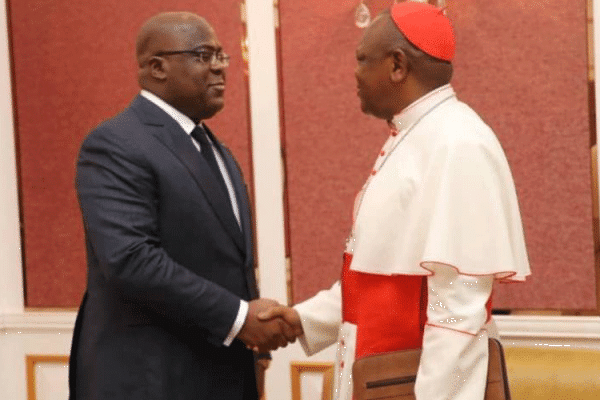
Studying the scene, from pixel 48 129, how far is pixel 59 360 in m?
1.08

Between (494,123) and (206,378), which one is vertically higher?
(494,123)

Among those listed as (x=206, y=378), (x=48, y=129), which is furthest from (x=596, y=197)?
(x=48, y=129)

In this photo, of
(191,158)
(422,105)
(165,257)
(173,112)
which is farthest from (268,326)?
(422,105)

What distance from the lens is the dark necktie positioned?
9.04ft

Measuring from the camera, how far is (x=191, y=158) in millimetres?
2658

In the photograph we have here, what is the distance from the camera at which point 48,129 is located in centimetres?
429

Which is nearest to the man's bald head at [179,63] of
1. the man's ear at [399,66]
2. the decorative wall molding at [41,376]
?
the man's ear at [399,66]

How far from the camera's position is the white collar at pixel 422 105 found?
2.35 meters

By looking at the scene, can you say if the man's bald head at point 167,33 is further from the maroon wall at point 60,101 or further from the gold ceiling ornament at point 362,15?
the maroon wall at point 60,101

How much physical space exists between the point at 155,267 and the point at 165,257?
47 mm

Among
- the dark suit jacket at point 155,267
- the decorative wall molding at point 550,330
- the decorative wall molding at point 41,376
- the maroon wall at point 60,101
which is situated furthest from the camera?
the decorative wall molding at point 41,376

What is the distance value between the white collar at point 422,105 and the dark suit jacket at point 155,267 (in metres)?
0.62

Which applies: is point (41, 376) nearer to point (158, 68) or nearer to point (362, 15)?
point (158, 68)

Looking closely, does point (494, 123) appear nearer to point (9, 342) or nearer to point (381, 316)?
point (381, 316)
